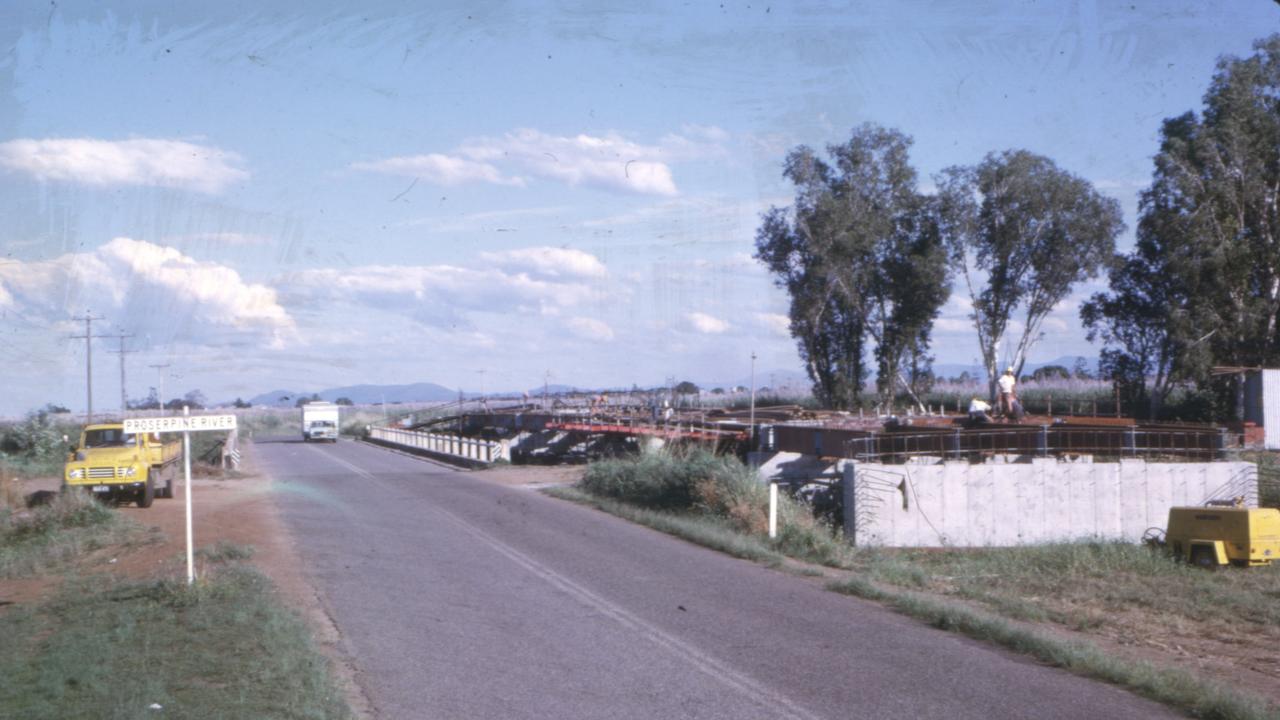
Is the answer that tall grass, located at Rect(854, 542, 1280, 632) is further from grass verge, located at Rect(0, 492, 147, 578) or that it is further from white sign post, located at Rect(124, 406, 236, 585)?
grass verge, located at Rect(0, 492, 147, 578)

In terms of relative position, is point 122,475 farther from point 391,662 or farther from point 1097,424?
point 1097,424

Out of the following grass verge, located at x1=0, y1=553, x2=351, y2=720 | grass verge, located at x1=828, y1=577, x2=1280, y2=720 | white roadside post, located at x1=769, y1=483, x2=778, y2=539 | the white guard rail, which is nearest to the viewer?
grass verge, located at x1=0, y1=553, x2=351, y2=720

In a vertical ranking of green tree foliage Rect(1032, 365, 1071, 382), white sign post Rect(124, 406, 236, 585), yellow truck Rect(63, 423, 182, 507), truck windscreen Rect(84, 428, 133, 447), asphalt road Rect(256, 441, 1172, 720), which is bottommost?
asphalt road Rect(256, 441, 1172, 720)

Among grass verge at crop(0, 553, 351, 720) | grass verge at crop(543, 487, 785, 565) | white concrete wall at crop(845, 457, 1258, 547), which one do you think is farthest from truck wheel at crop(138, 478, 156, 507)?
white concrete wall at crop(845, 457, 1258, 547)

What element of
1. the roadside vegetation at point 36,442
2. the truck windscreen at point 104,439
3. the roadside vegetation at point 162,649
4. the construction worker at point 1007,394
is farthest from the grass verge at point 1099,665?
the roadside vegetation at point 36,442

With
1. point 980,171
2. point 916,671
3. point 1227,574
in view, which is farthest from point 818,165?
point 916,671

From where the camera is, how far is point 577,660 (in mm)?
9812

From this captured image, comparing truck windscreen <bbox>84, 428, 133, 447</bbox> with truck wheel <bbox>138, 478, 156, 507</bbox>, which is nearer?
truck wheel <bbox>138, 478, 156, 507</bbox>

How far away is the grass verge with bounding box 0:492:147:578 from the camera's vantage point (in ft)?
60.6

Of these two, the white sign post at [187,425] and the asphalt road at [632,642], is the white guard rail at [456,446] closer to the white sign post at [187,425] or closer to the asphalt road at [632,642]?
the asphalt road at [632,642]

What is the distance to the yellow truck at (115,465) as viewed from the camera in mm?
26094

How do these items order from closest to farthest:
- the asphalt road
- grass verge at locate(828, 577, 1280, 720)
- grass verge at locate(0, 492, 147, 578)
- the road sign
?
grass verge at locate(828, 577, 1280, 720) → the asphalt road → the road sign → grass verge at locate(0, 492, 147, 578)

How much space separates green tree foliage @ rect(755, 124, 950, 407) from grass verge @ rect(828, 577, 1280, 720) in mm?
32587

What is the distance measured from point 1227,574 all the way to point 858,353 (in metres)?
28.7
